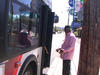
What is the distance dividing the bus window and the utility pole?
1.04m

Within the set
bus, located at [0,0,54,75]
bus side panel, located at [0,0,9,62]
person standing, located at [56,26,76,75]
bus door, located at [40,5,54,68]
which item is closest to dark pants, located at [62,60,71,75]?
person standing, located at [56,26,76,75]

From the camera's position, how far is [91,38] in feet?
8.02

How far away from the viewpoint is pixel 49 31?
5996mm

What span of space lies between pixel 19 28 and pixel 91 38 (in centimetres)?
125

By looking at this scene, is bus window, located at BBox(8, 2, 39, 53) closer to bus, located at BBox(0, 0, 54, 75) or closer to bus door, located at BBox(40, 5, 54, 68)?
bus, located at BBox(0, 0, 54, 75)

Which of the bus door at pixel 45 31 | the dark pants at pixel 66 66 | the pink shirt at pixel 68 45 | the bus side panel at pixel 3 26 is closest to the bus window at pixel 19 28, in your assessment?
the bus side panel at pixel 3 26

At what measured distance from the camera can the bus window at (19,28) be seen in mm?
2624

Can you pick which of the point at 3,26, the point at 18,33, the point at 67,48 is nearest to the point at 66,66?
the point at 67,48

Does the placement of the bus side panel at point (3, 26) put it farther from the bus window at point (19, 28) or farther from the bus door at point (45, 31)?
the bus door at point (45, 31)

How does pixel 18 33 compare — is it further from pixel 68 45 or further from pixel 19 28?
pixel 68 45

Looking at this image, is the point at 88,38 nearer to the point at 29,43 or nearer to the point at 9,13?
the point at 9,13

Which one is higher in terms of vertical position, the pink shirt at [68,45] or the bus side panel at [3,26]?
the bus side panel at [3,26]

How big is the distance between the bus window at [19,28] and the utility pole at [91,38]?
1.04 meters

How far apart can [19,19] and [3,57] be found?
0.88 m
